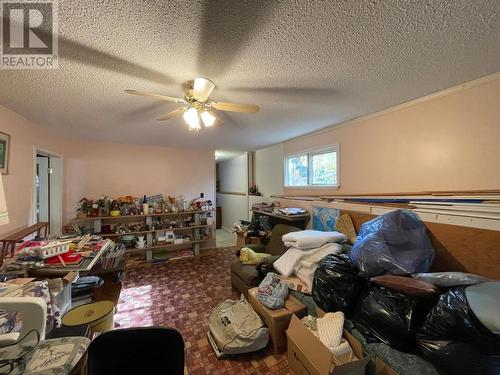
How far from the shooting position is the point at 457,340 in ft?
3.40

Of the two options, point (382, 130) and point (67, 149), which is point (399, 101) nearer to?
point (382, 130)

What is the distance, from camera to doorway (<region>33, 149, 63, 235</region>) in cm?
332

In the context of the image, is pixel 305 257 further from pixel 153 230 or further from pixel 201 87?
pixel 153 230

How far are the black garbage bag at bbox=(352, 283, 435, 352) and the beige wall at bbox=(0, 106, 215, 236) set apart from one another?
3397mm

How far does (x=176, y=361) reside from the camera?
96 centimetres

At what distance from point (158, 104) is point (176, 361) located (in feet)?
6.85

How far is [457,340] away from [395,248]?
0.62 m

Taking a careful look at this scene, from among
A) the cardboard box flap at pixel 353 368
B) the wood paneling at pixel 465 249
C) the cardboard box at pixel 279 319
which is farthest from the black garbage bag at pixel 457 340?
the cardboard box at pixel 279 319

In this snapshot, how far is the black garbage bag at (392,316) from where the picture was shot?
1.24 metres

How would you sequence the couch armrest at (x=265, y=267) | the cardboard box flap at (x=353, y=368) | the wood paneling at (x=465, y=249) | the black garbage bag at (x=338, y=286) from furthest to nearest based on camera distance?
the couch armrest at (x=265, y=267) < the black garbage bag at (x=338, y=286) < the wood paneling at (x=465, y=249) < the cardboard box flap at (x=353, y=368)

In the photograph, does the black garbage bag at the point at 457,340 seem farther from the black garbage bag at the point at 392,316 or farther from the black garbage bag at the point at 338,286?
the black garbage bag at the point at 338,286

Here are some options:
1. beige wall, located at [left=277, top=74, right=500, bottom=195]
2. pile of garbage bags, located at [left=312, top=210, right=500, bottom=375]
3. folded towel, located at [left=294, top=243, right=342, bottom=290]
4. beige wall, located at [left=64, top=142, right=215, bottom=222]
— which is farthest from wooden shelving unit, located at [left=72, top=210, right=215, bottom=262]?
pile of garbage bags, located at [left=312, top=210, right=500, bottom=375]

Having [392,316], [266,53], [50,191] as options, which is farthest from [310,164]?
[50,191]

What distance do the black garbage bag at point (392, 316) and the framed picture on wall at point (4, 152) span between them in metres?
3.45
